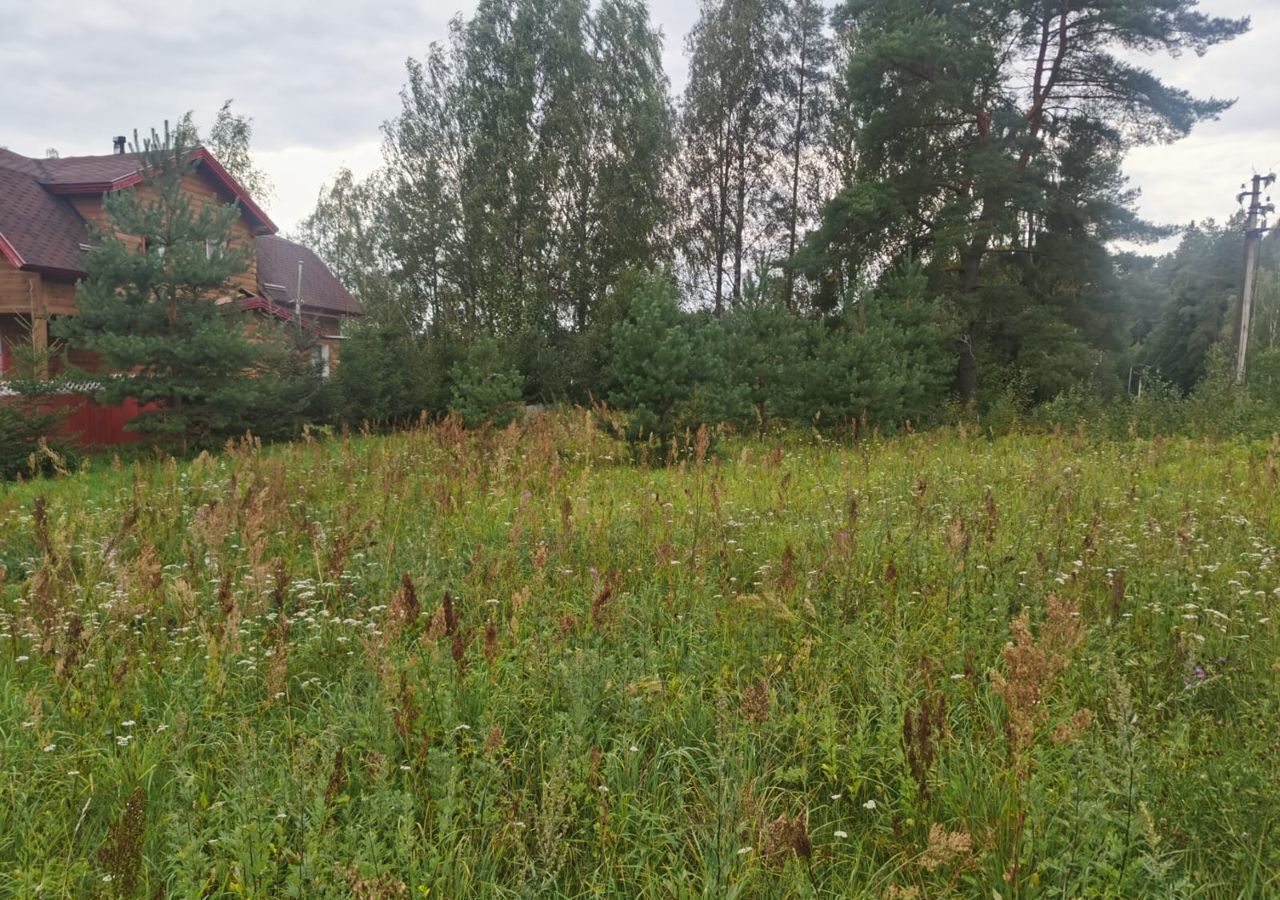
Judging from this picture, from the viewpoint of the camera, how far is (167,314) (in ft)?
43.5

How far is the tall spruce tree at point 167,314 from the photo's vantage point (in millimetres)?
12728

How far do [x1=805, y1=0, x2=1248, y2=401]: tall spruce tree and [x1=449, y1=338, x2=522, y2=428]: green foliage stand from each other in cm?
896

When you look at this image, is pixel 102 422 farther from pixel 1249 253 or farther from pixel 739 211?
→ pixel 1249 253

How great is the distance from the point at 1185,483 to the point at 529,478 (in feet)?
19.9

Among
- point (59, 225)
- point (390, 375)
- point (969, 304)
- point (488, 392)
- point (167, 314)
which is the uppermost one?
point (59, 225)

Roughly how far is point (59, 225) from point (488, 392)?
1356 centimetres

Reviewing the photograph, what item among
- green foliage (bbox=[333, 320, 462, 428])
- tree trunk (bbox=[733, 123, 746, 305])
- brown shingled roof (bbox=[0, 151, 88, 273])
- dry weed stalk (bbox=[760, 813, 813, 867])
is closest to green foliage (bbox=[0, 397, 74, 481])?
green foliage (bbox=[333, 320, 462, 428])

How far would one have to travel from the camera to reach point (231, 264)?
13484mm

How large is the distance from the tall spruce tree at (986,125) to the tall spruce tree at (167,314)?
13.6 meters

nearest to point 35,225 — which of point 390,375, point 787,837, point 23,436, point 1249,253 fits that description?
point 390,375

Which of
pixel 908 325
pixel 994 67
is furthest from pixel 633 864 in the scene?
pixel 994 67

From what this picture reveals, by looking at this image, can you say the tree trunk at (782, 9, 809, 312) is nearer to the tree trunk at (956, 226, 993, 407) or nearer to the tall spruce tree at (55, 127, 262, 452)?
the tree trunk at (956, 226, 993, 407)

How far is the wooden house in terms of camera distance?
17.1 metres

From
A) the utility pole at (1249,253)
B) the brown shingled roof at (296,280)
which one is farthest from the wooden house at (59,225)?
the utility pole at (1249,253)
